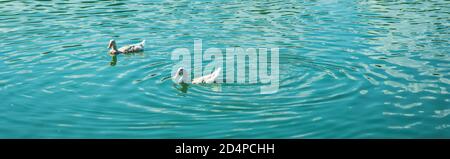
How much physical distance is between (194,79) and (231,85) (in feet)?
4.29

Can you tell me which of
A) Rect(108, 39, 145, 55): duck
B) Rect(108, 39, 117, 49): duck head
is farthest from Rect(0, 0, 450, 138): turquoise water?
Rect(108, 39, 117, 49): duck head

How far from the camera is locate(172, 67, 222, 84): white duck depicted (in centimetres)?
1720

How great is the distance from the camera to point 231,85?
56.4 feet

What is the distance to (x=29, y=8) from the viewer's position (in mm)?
31156

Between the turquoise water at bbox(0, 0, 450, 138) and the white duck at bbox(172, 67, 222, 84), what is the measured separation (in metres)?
0.37

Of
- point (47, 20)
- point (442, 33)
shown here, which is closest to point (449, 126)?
point (442, 33)

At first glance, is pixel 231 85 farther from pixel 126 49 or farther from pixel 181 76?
pixel 126 49

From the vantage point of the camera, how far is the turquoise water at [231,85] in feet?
46.9

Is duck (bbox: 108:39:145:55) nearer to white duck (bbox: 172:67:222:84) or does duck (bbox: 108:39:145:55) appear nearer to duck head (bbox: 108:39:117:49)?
duck head (bbox: 108:39:117:49)

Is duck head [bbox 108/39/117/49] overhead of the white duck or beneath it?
overhead

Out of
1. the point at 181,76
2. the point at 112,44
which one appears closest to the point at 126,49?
the point at 112,44
